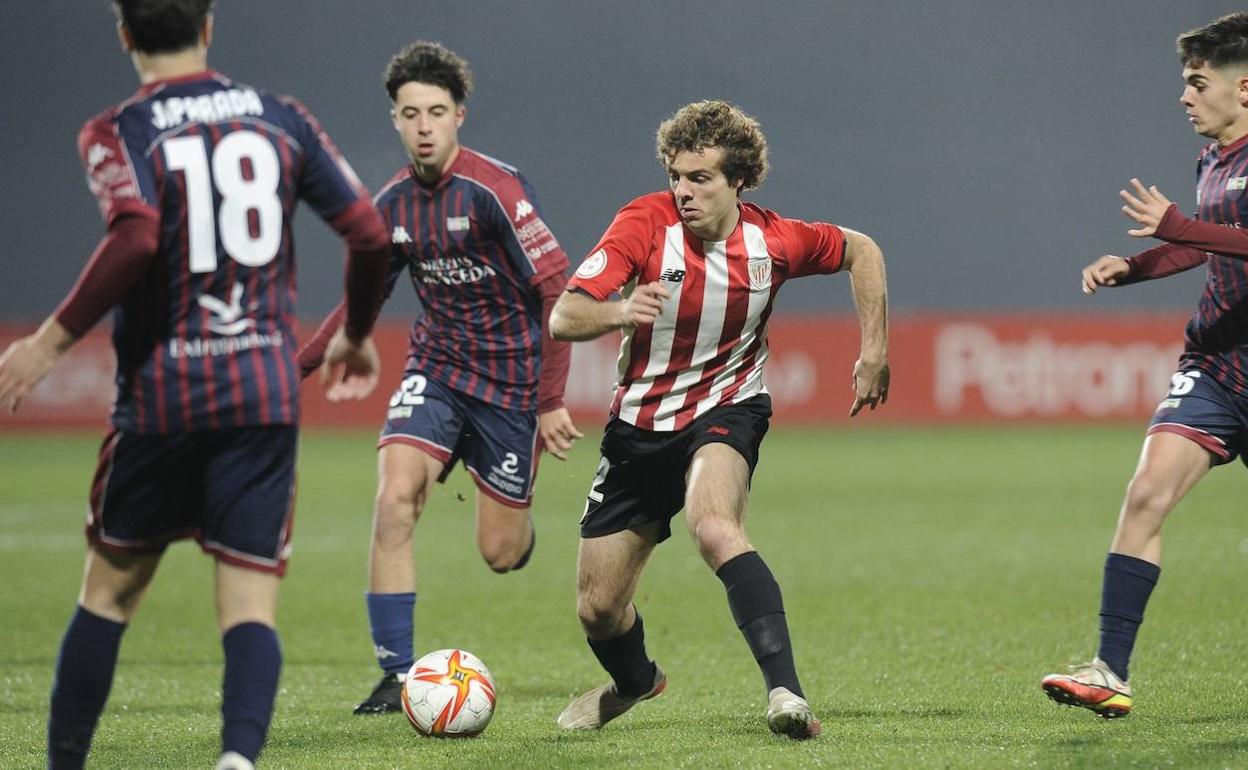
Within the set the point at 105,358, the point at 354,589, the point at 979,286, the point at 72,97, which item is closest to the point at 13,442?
the point at 105,358

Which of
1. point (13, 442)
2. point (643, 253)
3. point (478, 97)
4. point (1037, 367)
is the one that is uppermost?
point (478, 97)

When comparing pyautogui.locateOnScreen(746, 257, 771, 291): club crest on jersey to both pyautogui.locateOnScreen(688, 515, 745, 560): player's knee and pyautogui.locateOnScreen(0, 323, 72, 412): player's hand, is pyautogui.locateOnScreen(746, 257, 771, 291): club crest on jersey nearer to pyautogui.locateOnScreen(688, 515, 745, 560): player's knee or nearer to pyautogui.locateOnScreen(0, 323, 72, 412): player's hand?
pyautogui.locateOnScreen(688, 515, 745, 560): player's knee

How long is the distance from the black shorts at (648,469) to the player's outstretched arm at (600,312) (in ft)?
1.50

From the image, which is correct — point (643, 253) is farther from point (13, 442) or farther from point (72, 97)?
point (72, 97)

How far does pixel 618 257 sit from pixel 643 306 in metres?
0.47

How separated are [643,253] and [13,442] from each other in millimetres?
16990

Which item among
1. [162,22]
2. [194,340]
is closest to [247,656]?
[194,340]

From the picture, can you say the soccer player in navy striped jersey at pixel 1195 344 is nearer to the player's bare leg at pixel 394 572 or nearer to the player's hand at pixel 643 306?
the player's hand at pixel 643 306

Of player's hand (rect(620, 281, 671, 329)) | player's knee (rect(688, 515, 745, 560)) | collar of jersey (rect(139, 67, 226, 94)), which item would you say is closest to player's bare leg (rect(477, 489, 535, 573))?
player's knee (rect(688, 515, 745, 560))

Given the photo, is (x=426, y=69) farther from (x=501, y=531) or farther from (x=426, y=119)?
(x=501, y=531)

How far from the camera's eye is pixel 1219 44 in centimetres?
521

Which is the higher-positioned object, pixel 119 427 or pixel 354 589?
pixel 119 427

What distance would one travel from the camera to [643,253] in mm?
4922

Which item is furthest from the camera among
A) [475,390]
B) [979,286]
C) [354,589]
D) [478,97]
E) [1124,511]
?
[979,286]
